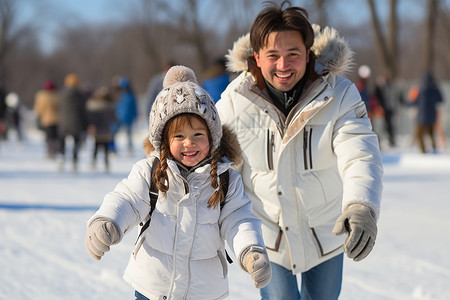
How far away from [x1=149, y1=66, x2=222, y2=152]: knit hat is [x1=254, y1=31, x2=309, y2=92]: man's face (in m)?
0.37

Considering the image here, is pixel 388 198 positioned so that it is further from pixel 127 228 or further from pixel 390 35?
pixel 390 35

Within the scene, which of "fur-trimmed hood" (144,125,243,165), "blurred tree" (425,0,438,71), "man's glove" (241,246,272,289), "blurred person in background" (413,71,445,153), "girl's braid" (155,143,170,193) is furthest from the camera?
"blurred tree" (425,0,438,71)

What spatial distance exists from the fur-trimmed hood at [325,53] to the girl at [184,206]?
1.74 feet

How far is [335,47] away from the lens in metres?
2.59

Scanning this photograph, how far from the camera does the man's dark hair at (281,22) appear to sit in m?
2.43

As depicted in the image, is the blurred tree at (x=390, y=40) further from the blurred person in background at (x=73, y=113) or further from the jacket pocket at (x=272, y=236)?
the jacket pocket at (x=272, y=236)

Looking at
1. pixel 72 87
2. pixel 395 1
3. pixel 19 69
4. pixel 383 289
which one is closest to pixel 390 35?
pixel 395 1

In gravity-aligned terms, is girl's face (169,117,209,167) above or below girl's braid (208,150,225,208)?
above

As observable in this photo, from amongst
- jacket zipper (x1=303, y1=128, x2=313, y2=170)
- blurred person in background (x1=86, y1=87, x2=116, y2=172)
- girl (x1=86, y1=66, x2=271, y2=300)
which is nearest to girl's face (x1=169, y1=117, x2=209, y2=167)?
girl (x1=86, y1=66, x2=271, y2=300)

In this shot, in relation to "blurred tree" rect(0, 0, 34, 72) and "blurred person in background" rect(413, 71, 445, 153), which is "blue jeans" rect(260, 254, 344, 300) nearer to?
"blurred person in background" rect(413, 71, 445, 153)

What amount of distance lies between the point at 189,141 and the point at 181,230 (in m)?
0.32

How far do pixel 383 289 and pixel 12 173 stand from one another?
760 cm

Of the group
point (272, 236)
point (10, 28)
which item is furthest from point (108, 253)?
point (10, 28)

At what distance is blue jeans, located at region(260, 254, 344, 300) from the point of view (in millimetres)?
2584
